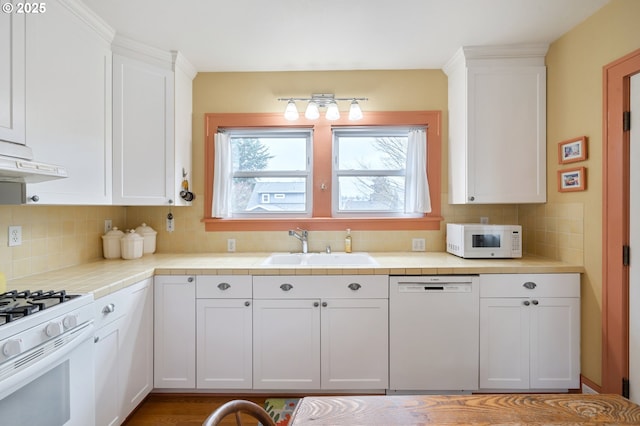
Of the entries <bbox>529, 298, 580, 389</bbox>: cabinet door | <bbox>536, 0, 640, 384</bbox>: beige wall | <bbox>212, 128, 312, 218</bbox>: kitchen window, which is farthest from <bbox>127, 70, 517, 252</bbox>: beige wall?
<bbox>529, 298, 580, 389</bbox>: cabinet door

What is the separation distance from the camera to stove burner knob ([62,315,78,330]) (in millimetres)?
1260

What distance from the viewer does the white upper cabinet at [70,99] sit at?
5.02ft

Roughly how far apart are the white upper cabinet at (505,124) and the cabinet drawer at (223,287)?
1.80 meters

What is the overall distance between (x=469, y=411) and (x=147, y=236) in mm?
2535

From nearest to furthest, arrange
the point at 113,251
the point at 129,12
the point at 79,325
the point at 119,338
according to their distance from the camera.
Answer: the point at 79,325 < the point at 119,338 < the point at 129,12 < the point at 113,251

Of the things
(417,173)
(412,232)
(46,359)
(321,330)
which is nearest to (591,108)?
(417,173)

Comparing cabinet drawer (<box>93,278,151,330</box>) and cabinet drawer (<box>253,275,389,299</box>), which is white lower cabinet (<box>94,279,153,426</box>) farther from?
cabinet drawer (<box>253,275,389,299</box>)

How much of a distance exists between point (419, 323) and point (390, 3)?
2009 mm

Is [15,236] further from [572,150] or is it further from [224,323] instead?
[572,150]

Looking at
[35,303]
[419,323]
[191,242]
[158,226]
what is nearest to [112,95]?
[158,226]

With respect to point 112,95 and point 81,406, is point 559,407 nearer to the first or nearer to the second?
point 81,406

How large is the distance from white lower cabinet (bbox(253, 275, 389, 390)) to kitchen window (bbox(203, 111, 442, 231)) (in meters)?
0.76

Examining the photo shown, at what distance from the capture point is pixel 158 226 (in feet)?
8.78

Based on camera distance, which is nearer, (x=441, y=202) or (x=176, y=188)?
(x=176, y=188)
